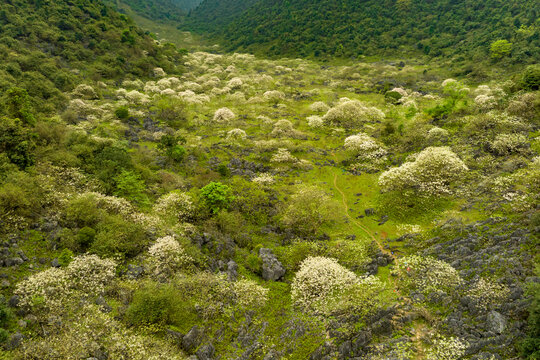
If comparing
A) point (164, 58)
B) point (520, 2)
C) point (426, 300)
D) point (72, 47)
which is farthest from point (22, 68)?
point (520, 2)

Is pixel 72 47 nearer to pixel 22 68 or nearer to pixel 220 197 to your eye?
pixel 22 68

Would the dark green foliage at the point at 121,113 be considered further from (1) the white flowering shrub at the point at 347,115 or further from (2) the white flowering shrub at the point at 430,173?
(2) the white flowering shrub at the point at 430,173

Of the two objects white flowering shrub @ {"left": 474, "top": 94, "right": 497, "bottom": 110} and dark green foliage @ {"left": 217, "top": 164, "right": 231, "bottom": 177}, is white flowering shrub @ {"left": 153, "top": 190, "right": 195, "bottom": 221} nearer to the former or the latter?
dark green foliage @ {"left": 217, "top": 164, "right": 231, "bottom": 177}

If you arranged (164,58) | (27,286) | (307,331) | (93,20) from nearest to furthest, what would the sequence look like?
1. (27,286)
2. (307,331)
3. (93,20)
4. (164,58)

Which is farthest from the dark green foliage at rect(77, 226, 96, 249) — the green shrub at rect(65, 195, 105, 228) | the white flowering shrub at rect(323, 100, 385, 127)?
the white flowering shrub at rect(323, 100, 385, 127)

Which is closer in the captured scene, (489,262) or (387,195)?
(489,262)

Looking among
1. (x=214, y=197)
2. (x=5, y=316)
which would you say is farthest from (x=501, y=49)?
(x=5, y=316)

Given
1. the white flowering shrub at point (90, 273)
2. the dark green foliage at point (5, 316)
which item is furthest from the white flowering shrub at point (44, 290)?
the dark green foliage at point (5, 316)
